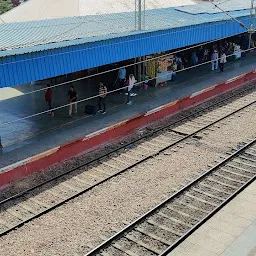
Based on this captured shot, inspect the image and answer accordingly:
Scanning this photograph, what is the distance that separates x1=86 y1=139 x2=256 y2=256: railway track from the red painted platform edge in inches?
183

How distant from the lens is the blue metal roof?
626 inches

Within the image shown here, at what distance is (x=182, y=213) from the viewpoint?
38.5 feet

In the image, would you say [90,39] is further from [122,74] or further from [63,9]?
[63,9]

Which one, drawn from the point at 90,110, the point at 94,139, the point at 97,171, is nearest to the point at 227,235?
the point at 97,171

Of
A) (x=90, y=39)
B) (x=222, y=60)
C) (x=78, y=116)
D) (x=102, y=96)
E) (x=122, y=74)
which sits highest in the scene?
(x=90, y=39)

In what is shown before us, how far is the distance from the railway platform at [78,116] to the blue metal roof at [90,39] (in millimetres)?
2623

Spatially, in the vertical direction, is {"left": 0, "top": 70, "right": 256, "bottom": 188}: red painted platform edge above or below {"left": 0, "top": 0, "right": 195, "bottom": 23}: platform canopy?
below

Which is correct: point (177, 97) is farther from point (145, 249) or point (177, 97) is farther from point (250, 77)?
point (145, 249)

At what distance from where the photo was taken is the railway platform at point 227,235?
9.72 meters

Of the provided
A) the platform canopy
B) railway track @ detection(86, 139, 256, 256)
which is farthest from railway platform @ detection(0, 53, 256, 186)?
the platform canopy

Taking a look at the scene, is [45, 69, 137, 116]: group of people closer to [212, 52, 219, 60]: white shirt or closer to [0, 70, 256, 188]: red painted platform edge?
[0, 70, 256, 188]: red painted platform edge

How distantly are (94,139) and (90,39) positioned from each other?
5.02 metres

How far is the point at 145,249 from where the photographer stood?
10.2 m

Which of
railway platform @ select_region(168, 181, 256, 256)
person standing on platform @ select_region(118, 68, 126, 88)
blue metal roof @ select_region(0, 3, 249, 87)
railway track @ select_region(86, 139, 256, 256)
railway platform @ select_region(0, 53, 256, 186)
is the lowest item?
railway platform @ select_region(0, 53, 256, 186)
